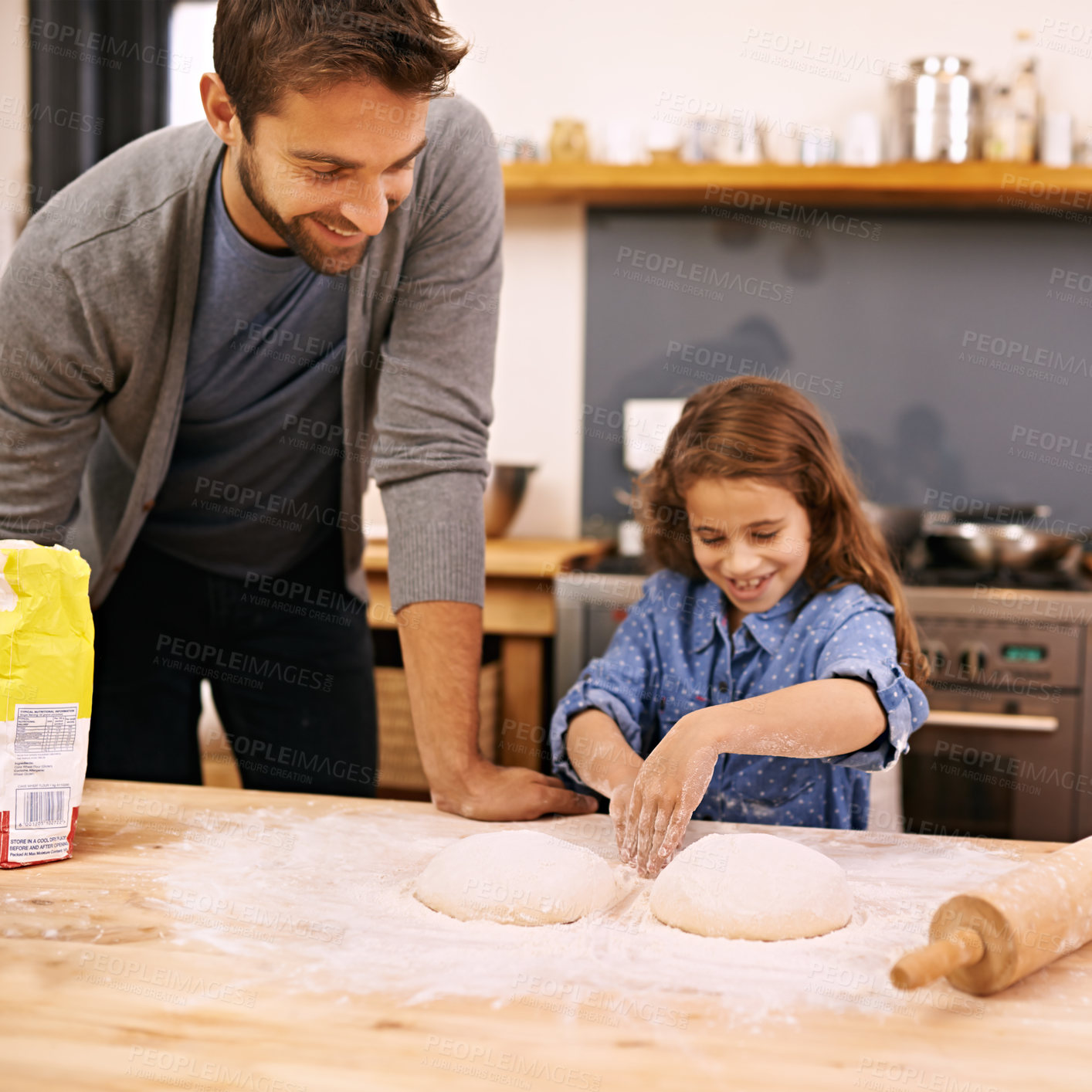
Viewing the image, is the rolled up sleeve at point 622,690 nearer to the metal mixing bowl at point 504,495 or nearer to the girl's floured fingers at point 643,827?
the girl's floured fingers at point 643,827

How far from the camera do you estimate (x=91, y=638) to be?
90 cm

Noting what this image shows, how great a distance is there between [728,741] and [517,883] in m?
0.23

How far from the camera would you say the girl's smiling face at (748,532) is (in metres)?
1.19

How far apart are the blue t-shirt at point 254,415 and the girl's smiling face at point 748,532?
492 mm

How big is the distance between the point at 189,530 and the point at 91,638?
1.74 ft

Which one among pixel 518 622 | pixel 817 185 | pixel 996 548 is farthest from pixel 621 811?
pixel 817 185

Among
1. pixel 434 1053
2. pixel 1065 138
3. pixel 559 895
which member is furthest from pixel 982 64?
pixel 434 1053

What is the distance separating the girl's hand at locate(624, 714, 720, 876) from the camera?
2.86ft

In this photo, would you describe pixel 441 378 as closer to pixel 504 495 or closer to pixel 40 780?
pixel 40 780

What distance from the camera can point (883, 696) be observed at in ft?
3.36

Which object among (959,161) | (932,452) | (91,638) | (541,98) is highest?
(541,98)

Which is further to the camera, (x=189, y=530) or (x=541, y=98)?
(x=541, y=98)

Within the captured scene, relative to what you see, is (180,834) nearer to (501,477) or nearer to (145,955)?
(145,955)

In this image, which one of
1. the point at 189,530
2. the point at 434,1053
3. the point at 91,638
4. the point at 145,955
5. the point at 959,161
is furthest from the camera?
the point at 959,161
